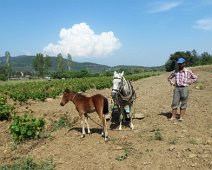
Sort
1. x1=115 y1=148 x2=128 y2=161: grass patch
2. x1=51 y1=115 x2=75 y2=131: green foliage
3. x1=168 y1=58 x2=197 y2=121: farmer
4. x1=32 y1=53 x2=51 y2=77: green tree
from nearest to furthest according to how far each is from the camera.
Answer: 1. x1=115 y1=148 x2=128 y2=161: grass patch
2. x1=168 y1=58 x2=197 y2=121: farmer
3. x1=51 y1=115 x2=75 y2=131: green foliage
4. x1=32 y1=53 x2=51 y2=77: green tree

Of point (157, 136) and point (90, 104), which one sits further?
point (90, 104)

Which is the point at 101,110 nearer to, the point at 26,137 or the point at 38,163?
the point at 38,163

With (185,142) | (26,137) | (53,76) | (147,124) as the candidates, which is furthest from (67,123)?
(53,76)

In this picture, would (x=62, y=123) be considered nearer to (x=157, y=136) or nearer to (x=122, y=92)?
(x=122, y=92)

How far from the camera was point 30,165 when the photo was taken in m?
8.09

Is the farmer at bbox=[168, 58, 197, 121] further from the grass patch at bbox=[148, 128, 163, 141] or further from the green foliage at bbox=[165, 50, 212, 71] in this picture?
the green foliage at bbox=[165, 50, 212, 71]

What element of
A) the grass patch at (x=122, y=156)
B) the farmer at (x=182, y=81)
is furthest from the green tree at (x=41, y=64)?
the grass patch at (x=122, y=156)

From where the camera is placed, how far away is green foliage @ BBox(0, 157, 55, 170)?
7.94 m

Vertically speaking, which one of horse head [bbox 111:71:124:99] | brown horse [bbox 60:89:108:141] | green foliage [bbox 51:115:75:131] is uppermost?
horse head [bbox 111:71:124:99]

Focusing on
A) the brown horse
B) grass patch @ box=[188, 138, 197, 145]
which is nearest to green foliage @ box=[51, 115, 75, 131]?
the brown horse

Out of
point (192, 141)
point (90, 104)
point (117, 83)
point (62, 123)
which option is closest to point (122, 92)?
point (117, 83)

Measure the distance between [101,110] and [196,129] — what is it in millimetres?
3131

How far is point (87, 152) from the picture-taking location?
27.8 feet

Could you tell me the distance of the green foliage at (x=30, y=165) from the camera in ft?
26.1
